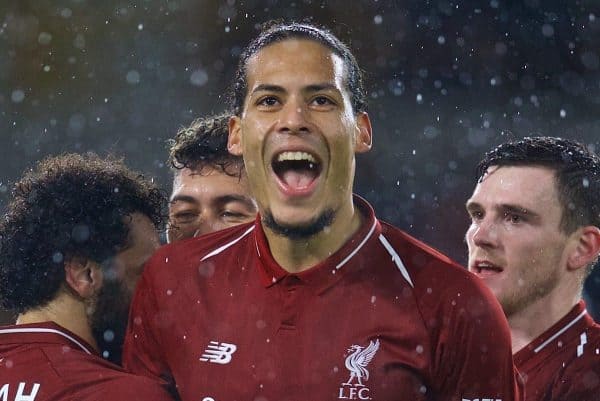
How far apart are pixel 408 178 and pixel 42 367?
4590mm

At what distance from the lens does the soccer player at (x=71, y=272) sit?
2270mm

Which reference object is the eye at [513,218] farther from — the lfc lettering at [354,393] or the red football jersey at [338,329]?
the lfc lettering at [354,393]

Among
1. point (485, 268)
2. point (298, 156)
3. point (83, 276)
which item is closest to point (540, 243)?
point (485, 268)

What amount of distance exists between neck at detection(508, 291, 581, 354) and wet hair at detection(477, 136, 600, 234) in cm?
26

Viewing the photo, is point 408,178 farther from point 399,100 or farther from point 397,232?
point 397,232

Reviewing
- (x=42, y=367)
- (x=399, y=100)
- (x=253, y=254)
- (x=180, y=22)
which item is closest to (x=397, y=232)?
(x=253, y=254)

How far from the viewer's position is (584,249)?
326 cm

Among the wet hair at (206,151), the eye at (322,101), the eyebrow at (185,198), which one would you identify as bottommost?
the eye at (322,101)

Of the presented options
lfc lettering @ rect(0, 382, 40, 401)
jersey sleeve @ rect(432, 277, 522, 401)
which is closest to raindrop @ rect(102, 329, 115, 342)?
lfc lettering @ rect(0, 382, 40, 401)

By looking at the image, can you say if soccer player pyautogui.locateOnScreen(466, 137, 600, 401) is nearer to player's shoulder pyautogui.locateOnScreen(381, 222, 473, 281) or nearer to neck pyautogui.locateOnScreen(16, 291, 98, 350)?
player's shoulder pyautogui.locateOnScreen(381, 222, 473, 281)

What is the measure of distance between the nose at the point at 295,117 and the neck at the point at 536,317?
1357 millimetres

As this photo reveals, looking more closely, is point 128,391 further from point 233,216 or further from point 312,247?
point 233,216

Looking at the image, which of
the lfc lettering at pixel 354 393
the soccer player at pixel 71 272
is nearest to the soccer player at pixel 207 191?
the soccer player at pixel 71 272

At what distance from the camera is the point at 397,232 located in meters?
2.33
